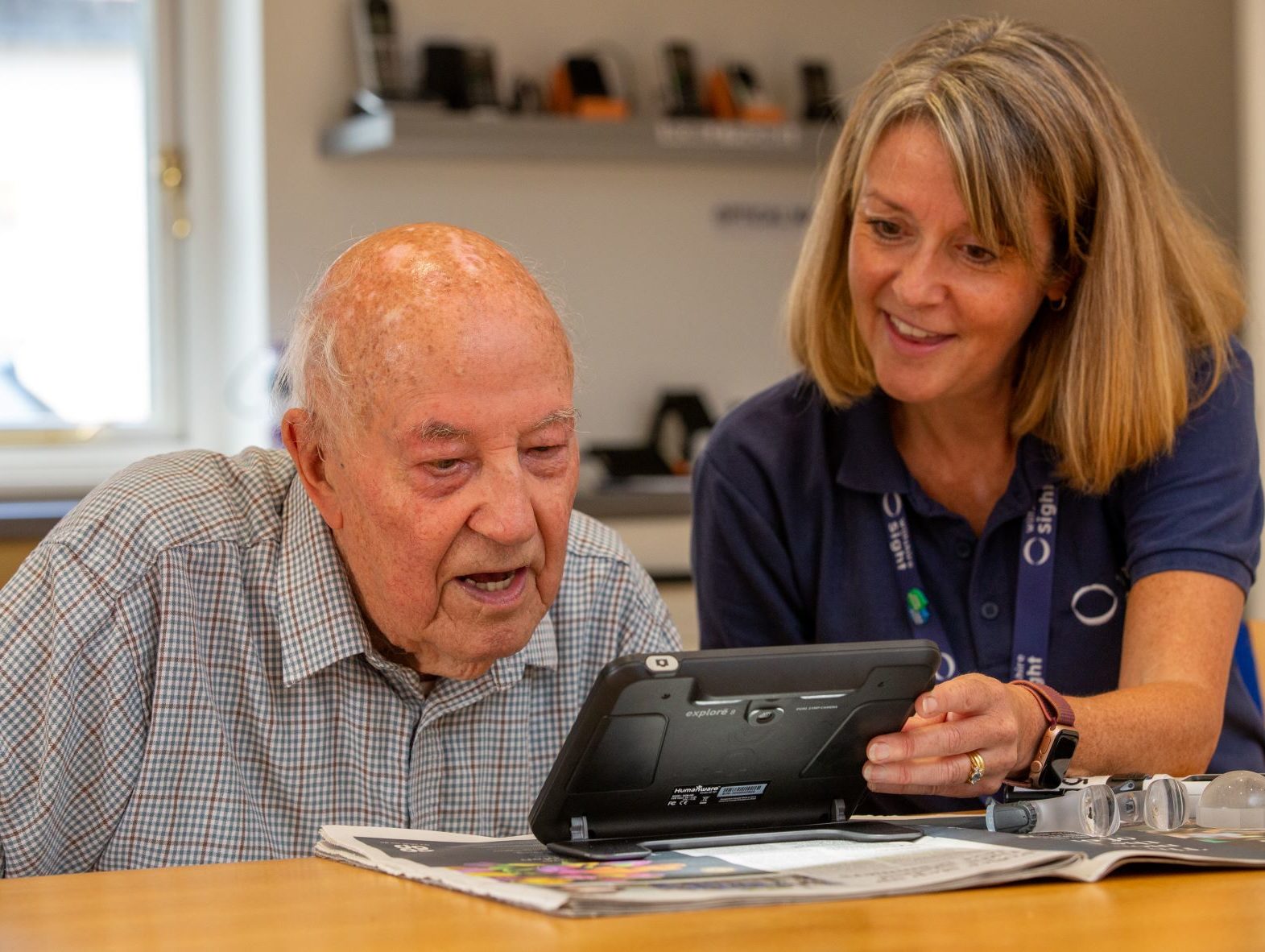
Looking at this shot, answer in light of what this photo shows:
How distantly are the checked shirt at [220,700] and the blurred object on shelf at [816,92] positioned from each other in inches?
115

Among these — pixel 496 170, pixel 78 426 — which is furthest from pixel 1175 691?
pixel 78 426

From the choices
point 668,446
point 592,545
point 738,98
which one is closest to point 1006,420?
point 592,545

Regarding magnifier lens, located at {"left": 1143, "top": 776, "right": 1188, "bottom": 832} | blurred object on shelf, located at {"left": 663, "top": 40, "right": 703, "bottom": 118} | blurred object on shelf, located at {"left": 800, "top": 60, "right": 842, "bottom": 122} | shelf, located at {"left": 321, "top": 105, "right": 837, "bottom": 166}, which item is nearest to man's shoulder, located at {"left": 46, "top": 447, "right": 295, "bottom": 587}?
magnifier lens, located at {"left": 1143, "top": 776, "right": 1188, "bottom": 832}

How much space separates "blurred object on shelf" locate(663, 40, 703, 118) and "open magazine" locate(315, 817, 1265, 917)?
10.1 feet

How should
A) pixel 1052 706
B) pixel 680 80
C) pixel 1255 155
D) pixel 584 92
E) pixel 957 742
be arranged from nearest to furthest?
1. pixel 957 742
2. pixel 1052 706
3. pixel 1255 155
4. pixel 584 92
5. pixel 680 80

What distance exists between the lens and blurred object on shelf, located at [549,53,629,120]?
404 centimetres

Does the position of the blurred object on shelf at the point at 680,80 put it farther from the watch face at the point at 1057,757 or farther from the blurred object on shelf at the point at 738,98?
the watch face at the point at 1057,757

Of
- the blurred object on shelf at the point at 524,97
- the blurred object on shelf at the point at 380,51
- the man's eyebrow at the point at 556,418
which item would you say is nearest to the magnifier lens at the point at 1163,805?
the man's eyebrow at the point at 556,418

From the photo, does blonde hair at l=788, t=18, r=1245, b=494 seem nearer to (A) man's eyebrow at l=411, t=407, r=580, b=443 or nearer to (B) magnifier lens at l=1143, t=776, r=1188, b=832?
(B) magnifier lens at l=1143, t=776, r=1188, b=832

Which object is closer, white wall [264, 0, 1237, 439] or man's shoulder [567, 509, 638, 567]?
man's shoulder [567, 509, 638, 567]

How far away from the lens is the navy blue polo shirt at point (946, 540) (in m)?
1.92

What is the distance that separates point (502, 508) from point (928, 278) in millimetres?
690

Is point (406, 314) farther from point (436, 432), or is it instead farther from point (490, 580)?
point (490, 580)

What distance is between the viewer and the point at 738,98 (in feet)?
13.9
